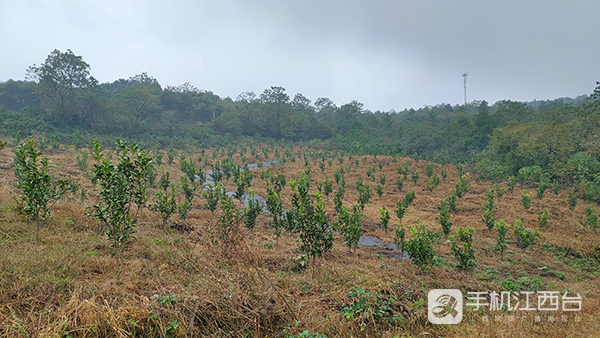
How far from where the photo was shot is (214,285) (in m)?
4.12

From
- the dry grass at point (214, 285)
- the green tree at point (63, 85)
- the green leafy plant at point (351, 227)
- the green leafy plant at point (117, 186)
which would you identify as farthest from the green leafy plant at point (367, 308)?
the green tree at point (63, 85)

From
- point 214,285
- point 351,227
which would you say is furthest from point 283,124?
point 214,285

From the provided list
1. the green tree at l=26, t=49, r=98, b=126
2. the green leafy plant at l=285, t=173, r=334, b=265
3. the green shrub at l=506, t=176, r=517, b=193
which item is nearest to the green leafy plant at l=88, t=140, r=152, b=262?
the green leafy plant at l=285, t=173, r=334, b=265

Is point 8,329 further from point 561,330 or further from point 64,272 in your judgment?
point 561,330

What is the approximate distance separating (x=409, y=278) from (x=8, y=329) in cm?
635

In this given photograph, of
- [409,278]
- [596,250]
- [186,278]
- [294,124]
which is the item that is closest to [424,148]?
[294,124]

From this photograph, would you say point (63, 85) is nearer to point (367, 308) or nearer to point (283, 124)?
point (283, 124)

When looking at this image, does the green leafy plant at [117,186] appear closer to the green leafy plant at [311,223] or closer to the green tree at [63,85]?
the green leafy plant at [311,223]

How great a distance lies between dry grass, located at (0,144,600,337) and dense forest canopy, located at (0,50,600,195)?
13.7 metres

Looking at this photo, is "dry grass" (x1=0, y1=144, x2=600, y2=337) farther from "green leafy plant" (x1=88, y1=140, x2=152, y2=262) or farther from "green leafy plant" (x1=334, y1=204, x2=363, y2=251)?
"green leafy plant" (x1=88, y1=140, x2=152, y2=262)

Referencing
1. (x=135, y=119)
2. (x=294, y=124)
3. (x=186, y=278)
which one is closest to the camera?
(x=186, y=278)

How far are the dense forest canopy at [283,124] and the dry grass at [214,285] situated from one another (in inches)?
538

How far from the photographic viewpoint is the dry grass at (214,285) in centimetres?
355

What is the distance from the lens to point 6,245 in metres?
5.49
